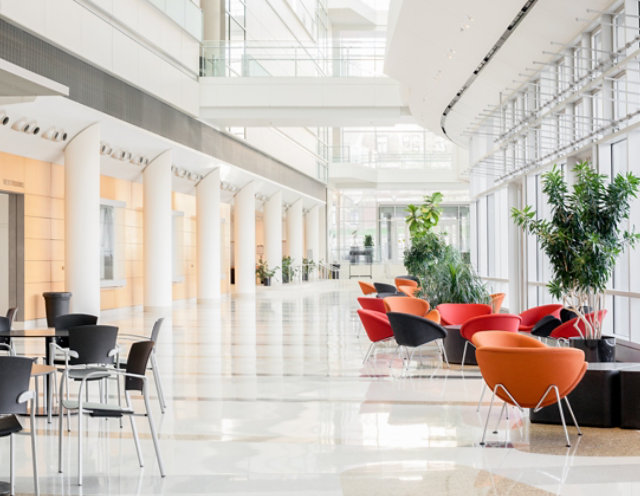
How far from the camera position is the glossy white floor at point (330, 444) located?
4.80 meters

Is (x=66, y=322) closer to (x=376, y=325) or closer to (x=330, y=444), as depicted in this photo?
(x=330, y=444)

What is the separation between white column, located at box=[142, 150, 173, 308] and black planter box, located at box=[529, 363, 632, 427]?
547 inches

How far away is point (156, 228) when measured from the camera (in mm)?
19078

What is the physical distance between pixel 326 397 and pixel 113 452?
2605mm

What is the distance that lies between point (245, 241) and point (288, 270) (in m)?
7.51

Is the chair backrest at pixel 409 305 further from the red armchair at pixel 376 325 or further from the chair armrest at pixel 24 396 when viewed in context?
the chair armrest at pixel 24 396

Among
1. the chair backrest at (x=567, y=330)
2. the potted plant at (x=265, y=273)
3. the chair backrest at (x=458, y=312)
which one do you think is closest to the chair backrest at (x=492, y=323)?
A: the chair backrest at (x=567, y=330)

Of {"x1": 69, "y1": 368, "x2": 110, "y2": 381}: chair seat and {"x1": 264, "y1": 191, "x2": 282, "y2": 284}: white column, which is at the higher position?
A: {"x1": 264, "y1": 191, "x2": 282, "y2": 284}: white column

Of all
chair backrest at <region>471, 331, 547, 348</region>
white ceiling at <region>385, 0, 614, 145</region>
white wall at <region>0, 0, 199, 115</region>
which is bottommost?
chair backrest at <region>471, 331, 547, 348</region>

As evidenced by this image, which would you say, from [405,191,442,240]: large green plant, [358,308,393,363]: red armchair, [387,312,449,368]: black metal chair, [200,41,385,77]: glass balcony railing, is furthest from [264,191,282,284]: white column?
[387,312,449,368]: black metal chair

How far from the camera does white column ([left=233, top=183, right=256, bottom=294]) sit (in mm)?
26516

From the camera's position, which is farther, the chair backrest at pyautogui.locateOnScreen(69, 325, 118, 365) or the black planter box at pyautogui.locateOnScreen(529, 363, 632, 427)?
the chair backrest at pyautogui.locateOnScreen(69, 325, 118, 365)

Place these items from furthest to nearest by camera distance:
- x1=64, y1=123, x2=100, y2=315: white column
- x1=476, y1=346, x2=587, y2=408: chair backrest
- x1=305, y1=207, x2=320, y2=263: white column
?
x1=305, y1=207, x2=320, y2=263: white column
x1=64, y1=123, x2=100, y2=315: white column
x1=476, y1=346, x2=587, y2=408: chair backrest

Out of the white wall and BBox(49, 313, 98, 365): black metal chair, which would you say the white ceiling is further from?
BBox(49, 313, 98, 365): black metal chair
